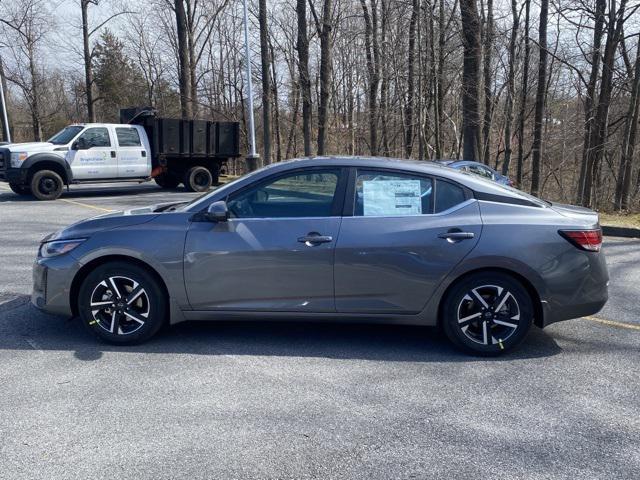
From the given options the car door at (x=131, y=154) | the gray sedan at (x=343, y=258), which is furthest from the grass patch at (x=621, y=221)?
the car door at (x=131, y=154)

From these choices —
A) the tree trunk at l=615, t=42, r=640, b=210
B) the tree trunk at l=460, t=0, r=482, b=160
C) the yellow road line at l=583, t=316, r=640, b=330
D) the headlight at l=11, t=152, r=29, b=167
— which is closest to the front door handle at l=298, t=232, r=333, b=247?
the yellow road line at l=583, t=316, r=640, b=330

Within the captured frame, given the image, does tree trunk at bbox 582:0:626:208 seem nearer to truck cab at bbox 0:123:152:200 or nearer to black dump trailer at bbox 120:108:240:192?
black dump trailer at bbox 120:108:240:192

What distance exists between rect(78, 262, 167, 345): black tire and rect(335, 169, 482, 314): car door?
4.98 ft

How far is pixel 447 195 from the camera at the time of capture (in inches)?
179

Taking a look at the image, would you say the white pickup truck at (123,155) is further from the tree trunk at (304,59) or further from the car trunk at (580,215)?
the car trunk at (580,215)

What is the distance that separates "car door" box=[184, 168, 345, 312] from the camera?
4430 mm

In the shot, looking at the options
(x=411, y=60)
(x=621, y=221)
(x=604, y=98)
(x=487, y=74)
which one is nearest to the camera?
(x=621, y=221)

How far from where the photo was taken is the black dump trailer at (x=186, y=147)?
56.2 feet

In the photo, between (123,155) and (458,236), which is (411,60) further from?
(458,236)

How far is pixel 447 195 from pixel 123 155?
537 inches

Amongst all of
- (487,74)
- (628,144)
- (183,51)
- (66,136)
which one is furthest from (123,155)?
(487,74)

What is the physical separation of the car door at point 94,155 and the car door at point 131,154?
0.21 metres

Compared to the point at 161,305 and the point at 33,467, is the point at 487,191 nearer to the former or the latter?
the point at 161,305

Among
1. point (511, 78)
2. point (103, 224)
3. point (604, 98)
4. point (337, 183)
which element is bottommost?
point (103, 224)
